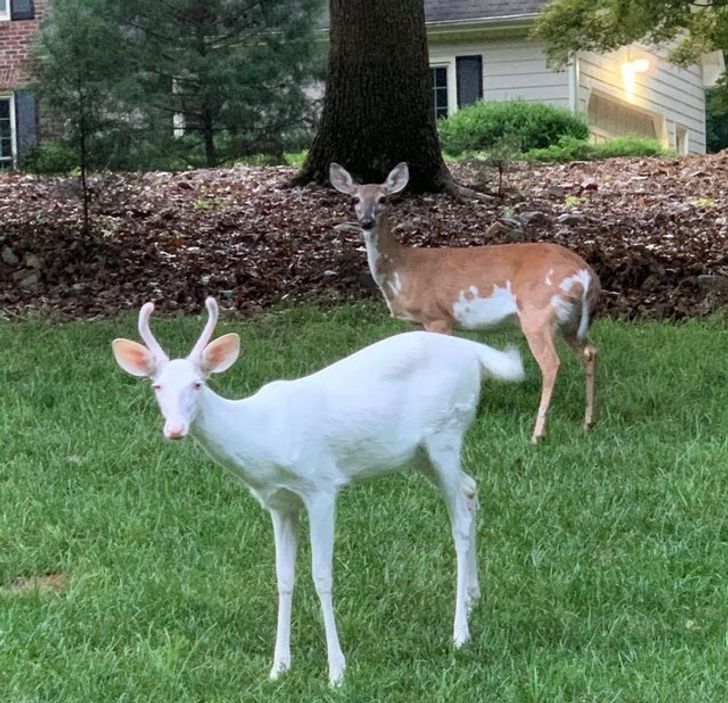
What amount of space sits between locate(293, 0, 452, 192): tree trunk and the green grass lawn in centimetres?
558

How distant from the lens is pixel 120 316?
916cm

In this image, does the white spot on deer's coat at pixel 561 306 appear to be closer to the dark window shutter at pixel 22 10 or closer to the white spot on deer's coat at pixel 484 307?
the white spot on deer's coat at pixel 484 307

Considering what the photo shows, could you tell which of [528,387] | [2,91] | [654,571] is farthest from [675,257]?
[2,91]

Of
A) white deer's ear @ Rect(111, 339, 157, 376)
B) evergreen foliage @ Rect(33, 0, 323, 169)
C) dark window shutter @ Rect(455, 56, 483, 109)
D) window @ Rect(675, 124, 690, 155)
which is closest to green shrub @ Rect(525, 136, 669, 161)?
dark window shutter @ Rect(455, 56, 483, 109)

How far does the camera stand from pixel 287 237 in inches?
454

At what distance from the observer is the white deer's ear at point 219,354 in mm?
3609

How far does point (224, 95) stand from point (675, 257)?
6.82 meters

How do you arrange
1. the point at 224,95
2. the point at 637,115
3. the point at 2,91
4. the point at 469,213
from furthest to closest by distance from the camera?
1. the point at 637,115
2. the point at 2,91
3. the point at 224,95
4. the point at 469,213

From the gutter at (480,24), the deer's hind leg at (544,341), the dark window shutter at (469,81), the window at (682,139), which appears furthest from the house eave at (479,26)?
the deer's hind leg at (544,341)

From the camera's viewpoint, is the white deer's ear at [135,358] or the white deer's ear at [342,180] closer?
the white deer's ear at [135,358]

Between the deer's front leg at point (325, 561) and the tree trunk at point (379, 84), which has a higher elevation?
the tree trunk at point (379, 84)

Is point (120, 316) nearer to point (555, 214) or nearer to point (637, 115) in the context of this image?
point (555, 214)

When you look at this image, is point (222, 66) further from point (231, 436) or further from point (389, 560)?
point (231, 436)

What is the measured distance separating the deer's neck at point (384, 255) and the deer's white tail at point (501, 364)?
10.6ft
